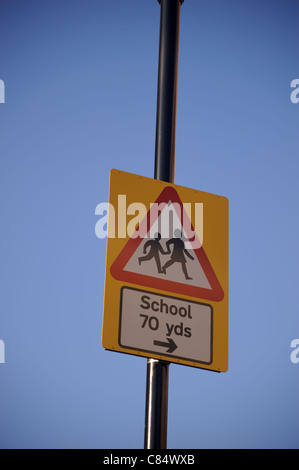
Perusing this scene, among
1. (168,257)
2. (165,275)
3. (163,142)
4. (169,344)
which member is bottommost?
(169,344)

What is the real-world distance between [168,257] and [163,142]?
700 mm

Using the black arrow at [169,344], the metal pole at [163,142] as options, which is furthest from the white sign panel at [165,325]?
the metal pole at [163,142]

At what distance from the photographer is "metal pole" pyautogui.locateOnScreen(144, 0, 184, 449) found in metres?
3.35

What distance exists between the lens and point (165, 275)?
3729 millimetres

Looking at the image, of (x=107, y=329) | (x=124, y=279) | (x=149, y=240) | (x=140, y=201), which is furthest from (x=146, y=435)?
(x=140, y=201)

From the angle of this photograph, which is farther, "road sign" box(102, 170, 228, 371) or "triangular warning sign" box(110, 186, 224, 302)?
"triangular warning sign" box(110, 186, 224, 302)

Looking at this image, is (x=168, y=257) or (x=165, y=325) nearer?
(x=165, y=325)

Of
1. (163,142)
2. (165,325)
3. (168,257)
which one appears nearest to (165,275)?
(168,257)

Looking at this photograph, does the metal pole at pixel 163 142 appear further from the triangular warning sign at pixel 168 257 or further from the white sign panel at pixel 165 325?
the triangular warning sign at pixel 168 257

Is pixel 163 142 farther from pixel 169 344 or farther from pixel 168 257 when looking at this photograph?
pixel 169 344

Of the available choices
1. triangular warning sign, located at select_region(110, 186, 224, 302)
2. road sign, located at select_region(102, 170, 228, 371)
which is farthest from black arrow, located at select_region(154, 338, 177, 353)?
triangular warning sign, located at select_region(110, 186, 224, 302)

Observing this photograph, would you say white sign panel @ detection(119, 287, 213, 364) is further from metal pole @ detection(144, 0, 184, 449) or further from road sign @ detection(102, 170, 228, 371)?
metal pole @ detection(144, 0, 184, 449)

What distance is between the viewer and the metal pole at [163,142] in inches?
132
